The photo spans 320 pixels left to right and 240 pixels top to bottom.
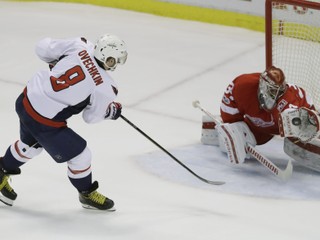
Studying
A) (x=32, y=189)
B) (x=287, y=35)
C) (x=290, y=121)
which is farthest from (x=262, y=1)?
(x=32, y=189)

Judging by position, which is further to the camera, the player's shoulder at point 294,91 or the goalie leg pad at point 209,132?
the goalie leg pad at point 209,132

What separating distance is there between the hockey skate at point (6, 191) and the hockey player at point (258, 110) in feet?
3.32

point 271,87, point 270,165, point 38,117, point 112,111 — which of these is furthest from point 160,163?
point 38,117

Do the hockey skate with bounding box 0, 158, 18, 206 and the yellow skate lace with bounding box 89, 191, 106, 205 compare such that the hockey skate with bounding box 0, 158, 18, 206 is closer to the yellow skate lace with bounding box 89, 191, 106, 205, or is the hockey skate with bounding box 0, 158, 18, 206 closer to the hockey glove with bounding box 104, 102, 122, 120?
the yellow skate lace with bounding box 89, 191, 106, 205

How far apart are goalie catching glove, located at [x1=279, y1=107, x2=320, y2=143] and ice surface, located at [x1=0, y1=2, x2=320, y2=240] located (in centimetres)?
22

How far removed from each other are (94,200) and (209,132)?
993 millimetres

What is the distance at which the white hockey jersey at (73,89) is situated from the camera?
3270 mm

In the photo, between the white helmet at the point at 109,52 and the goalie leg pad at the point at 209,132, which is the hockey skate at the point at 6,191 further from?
the goalie leg pad at the point at 209,132

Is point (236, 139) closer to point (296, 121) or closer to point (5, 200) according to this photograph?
point (296, 121)

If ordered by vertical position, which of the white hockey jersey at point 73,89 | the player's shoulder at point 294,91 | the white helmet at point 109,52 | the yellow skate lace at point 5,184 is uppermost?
the white helmet at point 109,52

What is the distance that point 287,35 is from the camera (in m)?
4.57

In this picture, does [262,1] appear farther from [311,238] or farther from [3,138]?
[311,238]

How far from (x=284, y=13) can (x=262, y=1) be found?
4.91 ft

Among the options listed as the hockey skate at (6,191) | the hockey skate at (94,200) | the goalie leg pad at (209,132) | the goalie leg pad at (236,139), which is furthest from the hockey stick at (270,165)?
the hockey skate at (6,191)
